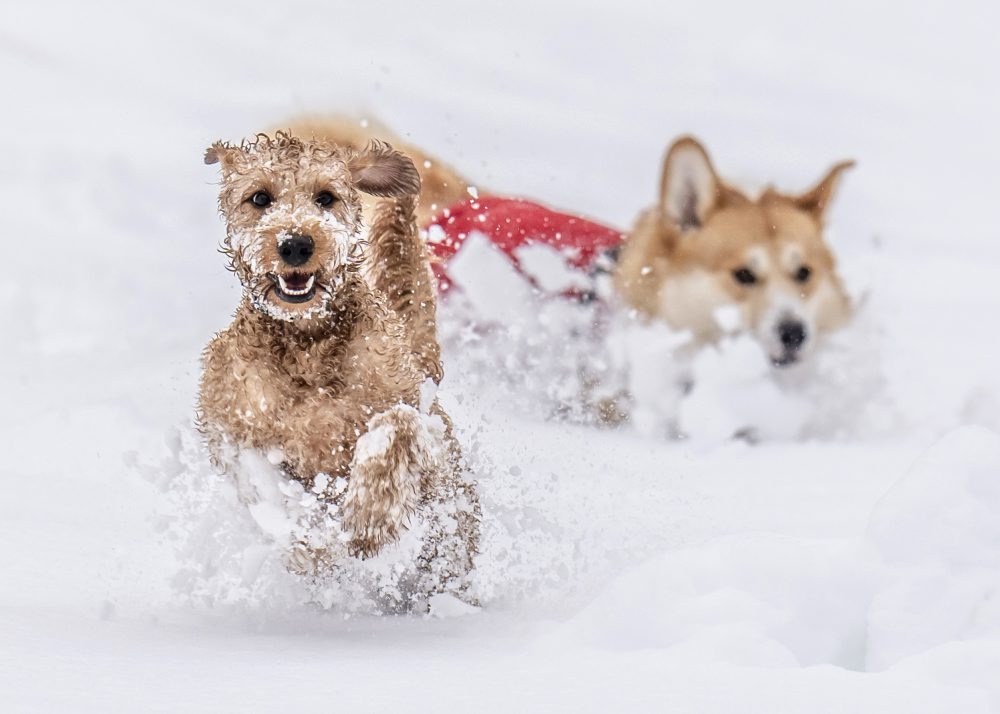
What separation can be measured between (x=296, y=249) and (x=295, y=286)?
0.39 ft

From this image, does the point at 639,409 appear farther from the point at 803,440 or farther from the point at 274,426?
the point at 274,426

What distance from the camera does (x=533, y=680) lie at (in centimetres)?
263

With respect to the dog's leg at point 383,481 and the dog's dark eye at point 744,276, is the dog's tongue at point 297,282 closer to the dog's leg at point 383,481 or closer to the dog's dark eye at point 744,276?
the dog's leg at point 383,481

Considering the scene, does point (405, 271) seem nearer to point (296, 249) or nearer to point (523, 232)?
point (296, 249)

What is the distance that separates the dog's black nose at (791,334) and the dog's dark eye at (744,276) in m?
0.29

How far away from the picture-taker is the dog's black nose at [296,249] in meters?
3.33

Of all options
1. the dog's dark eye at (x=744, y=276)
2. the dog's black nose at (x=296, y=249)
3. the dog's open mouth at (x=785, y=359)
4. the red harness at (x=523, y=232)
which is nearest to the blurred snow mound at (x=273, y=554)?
the dog's black nose at (x=296, y=249)

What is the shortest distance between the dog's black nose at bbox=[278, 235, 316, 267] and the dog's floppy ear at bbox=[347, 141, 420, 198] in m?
0.50

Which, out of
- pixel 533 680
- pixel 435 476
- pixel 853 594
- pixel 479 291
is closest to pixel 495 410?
pixel 479 291

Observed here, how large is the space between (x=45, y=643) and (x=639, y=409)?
4.34 metres

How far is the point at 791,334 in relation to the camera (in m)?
6.39

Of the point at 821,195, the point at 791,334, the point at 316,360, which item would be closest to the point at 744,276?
the point at 791,334

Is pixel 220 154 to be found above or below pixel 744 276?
below

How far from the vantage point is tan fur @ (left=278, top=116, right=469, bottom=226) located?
548 centimetres
